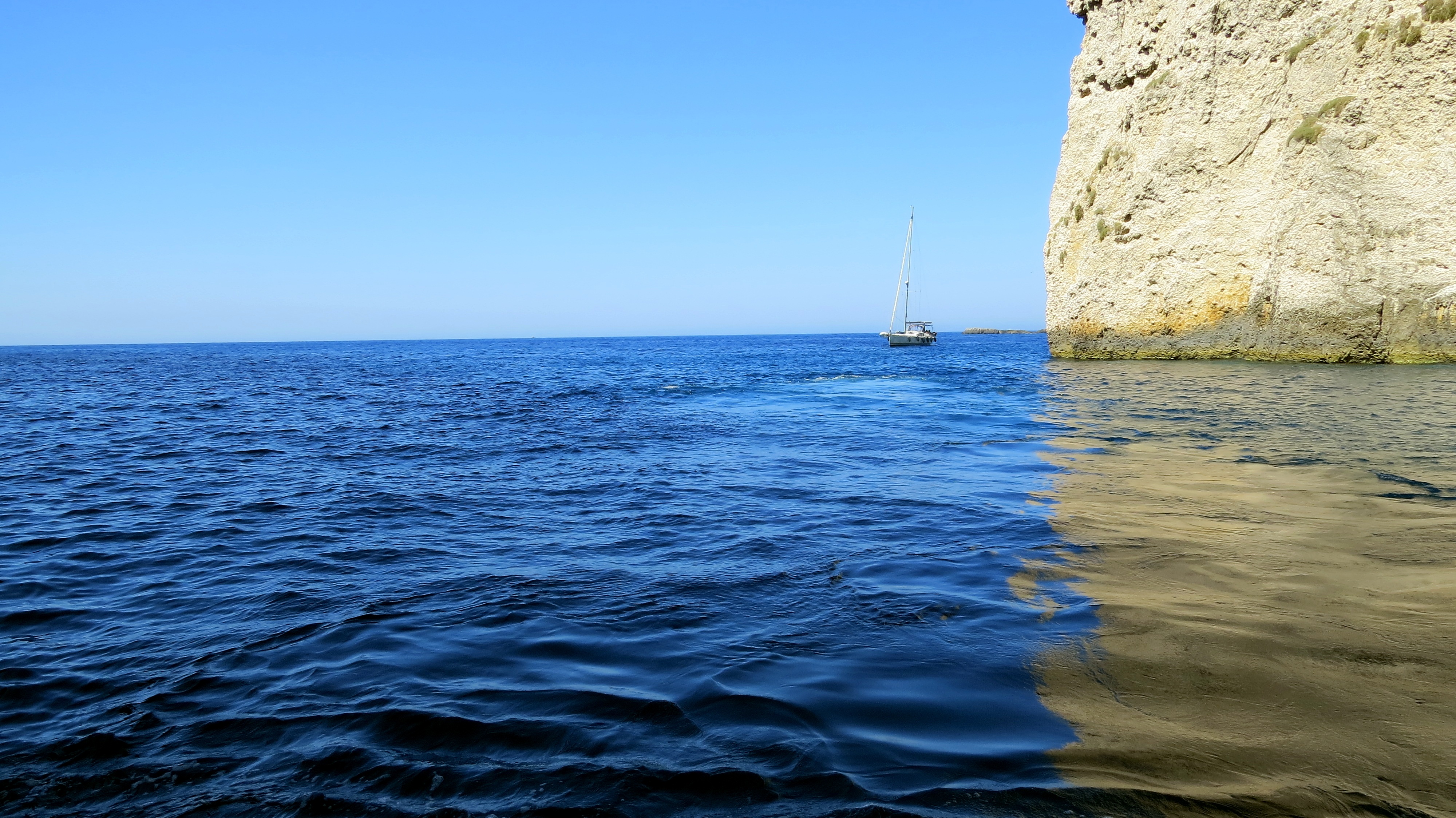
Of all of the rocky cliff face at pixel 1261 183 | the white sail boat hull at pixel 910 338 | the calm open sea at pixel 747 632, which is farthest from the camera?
the white sail boat hull at pixel 910 338

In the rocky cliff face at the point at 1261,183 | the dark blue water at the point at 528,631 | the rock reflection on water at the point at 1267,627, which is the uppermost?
the rocky cliff face at the point at 1261,183

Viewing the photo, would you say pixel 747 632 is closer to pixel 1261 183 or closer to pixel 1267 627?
pixel 1267 627

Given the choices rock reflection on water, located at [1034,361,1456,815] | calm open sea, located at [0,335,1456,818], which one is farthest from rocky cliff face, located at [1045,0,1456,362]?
rock reflection on water, located at [1034,361,1456,815]

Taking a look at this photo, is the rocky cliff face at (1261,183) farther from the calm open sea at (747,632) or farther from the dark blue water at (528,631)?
the dark blue water at (528,631)

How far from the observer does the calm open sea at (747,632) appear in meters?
2.98

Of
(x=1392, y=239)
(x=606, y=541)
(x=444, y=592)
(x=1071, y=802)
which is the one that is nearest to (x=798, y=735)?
(x=1071, y=802)

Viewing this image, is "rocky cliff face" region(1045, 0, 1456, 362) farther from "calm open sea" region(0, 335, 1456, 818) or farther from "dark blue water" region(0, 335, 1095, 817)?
"dark blue water" region(0, 335, 1095, 817)

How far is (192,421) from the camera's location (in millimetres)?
18812

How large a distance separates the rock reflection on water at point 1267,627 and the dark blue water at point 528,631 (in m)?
0.37

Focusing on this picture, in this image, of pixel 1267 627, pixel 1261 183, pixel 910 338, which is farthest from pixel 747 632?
pixel 910 338

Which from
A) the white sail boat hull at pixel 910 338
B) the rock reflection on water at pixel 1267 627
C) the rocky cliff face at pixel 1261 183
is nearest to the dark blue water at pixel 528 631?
the rock reflection on water at pixel 1267 627

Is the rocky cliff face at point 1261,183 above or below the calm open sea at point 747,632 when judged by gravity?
above

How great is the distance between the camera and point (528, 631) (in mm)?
4777

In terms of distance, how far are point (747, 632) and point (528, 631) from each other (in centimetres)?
135
